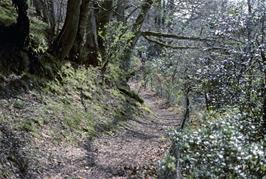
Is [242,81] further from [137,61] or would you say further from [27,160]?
[137,61]

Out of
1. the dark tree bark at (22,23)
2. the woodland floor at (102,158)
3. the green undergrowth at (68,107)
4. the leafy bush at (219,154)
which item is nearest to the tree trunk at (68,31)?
the green undergrowth at (68,107)

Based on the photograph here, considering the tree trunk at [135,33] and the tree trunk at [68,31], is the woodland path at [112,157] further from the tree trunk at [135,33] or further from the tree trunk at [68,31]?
the tree trunk at [135,33]

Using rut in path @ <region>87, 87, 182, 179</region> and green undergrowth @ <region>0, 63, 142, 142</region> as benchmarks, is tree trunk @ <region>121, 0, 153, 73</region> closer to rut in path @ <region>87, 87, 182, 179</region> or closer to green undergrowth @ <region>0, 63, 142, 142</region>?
green undergrowth @ <region>0, 63, 142, 142</region>

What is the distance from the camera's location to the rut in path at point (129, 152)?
8.80 meters

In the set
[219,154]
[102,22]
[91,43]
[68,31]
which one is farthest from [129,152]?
[102,22]

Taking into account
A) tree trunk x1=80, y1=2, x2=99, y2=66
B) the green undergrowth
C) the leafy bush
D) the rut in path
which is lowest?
the rut in path

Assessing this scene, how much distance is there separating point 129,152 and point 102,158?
140 centimetres

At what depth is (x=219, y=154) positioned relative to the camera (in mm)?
6578

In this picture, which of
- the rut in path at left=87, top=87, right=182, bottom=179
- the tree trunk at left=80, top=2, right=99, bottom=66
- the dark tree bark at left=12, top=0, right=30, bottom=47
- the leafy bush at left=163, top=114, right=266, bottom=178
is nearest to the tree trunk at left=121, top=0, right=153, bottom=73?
the tree trunk at left=80, top=2, right=99, bottom=66

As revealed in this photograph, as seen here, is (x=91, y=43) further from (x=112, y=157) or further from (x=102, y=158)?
(x=102, y=158)

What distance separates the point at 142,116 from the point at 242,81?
7197mm

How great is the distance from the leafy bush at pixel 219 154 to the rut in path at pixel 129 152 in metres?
1.87

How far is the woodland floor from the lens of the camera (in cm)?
816

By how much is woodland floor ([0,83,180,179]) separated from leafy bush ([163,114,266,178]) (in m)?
1.86
